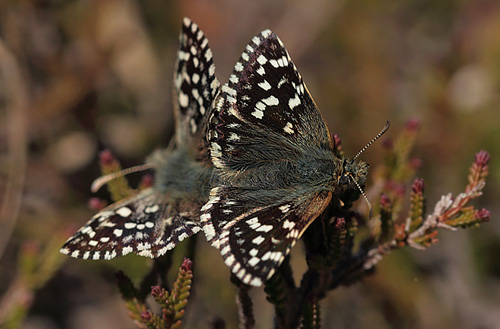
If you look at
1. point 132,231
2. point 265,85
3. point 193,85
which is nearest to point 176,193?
point 132,231

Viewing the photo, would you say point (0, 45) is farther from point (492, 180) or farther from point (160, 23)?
point (492, 180)

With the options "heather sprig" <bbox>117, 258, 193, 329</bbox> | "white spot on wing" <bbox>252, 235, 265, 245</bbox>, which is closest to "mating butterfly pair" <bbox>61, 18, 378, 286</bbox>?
"white spot on wing" <bbox>252, 235, 265, 245</bbox>

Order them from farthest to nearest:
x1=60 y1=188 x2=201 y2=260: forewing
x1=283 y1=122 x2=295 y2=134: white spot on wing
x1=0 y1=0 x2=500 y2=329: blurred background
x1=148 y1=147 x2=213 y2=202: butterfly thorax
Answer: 1. x1=0 y1=0 x2=500 y2=329: blurred background
2. x1=148 y1=147 x2=213 y2=202: butterfly thorax
3. x1=283 y1=122 x2=295 y2=134: white spot on wing
4. x1=60 y1=188 x2=201 y2=260: forewing

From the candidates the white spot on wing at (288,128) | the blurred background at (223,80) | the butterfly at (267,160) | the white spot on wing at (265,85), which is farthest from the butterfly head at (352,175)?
the blurred background at (223,80)

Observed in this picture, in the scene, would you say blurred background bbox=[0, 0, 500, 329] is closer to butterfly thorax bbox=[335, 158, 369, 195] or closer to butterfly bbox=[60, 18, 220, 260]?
butterfly bbox=[60, 18, 220, 260]

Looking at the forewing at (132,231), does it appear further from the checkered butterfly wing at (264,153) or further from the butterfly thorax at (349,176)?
the butterfly thorax at (349,176)
